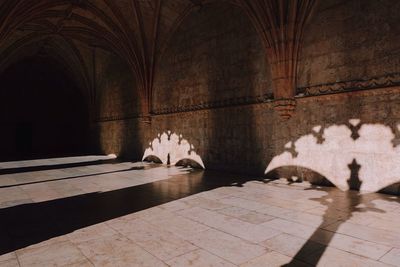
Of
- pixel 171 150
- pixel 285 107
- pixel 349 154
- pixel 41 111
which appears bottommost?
pixel 171 150

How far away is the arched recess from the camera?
56.8ft

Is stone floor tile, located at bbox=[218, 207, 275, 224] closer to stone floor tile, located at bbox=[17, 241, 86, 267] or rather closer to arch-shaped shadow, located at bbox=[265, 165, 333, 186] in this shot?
stone floor tile, located at bbox=[17, 241, 86, 267]

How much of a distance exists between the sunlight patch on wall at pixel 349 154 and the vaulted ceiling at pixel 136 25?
1.30m

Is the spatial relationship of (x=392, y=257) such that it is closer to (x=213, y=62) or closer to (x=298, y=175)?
(x=298, y=175)

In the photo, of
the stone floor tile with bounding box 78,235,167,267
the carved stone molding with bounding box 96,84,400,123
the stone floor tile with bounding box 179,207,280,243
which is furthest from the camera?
the carved stone molding with bounding box 96,84,400,123

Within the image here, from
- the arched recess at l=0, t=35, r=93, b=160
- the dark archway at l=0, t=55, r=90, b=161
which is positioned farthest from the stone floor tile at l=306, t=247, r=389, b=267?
the dark archway at l=0, t=55, r=90, b=161

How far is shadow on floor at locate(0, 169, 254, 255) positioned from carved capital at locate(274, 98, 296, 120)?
1.86 m

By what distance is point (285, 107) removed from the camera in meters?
6.58

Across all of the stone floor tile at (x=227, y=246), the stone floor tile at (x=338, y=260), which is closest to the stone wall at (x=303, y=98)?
the stone floor tile at (x=338, y=260)

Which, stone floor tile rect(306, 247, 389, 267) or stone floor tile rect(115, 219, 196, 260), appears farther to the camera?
stone floor tile rect(115, 219, 196, 260)

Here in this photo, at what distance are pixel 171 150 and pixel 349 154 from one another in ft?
21.5

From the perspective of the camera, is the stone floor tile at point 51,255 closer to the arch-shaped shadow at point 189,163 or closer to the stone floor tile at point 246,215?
the stone floor tile at point 246,215

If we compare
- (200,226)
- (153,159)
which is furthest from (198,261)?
(153,159)

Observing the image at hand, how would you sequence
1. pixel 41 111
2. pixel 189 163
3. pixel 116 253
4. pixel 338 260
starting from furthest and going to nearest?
pixel 41 111, pixel 189 163, pixel 116 253, pixel 338 260
